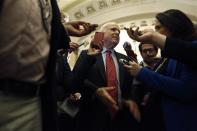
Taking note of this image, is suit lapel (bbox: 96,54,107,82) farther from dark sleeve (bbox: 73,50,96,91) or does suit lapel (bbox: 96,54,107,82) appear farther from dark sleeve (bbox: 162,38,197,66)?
dark sleeve (bbox: 162,38,197,66)

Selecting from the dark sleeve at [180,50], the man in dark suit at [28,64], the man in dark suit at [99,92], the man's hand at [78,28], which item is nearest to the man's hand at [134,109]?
the man in dark suit at [99,92]

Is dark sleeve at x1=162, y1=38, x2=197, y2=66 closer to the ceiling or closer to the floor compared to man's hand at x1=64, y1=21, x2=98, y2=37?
closer to the floor

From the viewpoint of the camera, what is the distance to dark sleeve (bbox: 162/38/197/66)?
1954 mm

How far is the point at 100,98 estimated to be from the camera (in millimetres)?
2555

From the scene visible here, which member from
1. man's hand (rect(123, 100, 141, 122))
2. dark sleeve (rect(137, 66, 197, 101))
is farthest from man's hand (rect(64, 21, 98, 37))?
man's hand (rect(123, 100, 141, 122))

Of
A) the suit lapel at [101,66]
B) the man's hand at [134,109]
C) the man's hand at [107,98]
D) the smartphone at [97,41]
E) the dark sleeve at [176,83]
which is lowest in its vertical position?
the man's hand at [134,109]

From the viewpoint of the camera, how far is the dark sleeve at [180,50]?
76.9 inches

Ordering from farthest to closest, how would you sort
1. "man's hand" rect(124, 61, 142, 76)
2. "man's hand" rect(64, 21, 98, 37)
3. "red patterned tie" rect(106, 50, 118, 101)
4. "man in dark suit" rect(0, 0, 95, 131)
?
"red patterned tie" rect(106, 50, 118, 101) < "man's hand" rect(124, 61, 142, 76) < "man's hand" rect(64, 21, 98, 37) < "man in dark suit" rect(0, 0, 95, 131)

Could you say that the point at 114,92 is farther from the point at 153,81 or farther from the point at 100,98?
the point at 153,81

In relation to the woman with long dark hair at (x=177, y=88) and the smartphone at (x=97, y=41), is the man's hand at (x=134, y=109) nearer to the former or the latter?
the woman with long dark hair at (x=177, y=88)

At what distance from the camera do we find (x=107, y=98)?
8.18ft

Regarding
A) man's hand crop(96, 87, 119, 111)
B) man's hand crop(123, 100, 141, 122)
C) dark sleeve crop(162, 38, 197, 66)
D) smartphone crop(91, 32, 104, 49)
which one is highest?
dark sleeve crop(162, 38, 197, 66)

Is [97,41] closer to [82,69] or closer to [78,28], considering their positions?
[82,69]

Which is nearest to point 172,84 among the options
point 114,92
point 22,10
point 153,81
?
point 153,81
